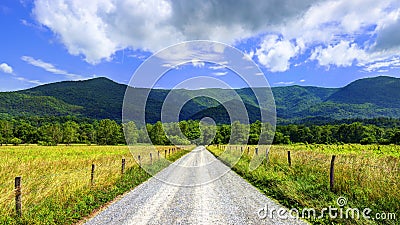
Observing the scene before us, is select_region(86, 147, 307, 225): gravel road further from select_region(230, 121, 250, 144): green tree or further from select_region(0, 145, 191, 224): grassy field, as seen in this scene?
select_region(230, 121, 250, 144): green tree

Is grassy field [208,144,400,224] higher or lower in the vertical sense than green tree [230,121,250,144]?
lower

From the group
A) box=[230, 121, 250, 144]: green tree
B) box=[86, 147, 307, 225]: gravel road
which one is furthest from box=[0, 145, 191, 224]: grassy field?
box=[230, 121, 250, 144]: green tree

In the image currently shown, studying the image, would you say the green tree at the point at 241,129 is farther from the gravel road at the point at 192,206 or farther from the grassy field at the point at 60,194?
the grassy field at the point at 60,194

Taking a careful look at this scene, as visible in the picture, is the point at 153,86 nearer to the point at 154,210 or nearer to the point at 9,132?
the point at 154,210

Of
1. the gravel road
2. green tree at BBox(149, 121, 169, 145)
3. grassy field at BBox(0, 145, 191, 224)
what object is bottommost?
the gravel road

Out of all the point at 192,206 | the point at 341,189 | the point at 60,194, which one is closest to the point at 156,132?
the point at 60,194

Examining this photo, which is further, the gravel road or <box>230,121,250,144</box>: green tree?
<box>230,121,250,144</box>: green tree

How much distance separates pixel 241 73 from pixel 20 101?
8358 inches

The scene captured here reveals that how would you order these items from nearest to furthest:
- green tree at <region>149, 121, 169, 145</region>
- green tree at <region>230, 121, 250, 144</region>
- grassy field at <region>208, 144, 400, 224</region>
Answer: grassy field at <region>208, 144, 400, 224</region>
green tree at <region>230, 121, 250, 144</region>
green tree at <region>149, 121, 169, 145</region>

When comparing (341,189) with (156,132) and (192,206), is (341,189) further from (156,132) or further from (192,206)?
(156,132)

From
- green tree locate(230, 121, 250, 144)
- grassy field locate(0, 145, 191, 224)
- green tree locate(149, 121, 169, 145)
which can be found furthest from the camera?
green tree locate(149, 121, 169, 145)

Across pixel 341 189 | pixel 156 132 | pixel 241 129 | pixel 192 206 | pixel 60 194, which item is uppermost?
pixel 241 129

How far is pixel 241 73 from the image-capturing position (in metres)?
11.1

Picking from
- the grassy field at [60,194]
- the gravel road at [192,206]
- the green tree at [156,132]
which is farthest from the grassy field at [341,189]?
the green tree at [156,132]
